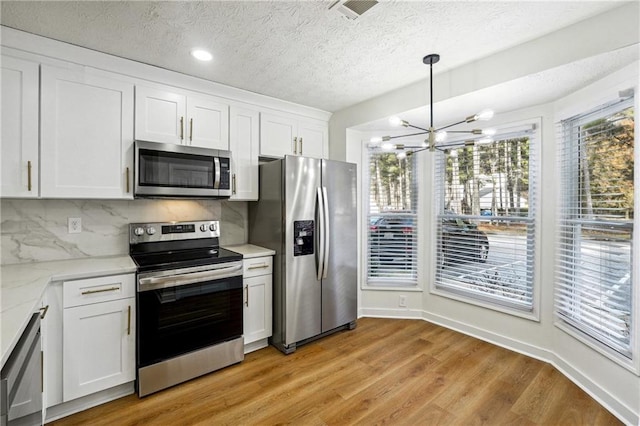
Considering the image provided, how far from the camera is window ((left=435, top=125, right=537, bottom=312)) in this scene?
9.36ft

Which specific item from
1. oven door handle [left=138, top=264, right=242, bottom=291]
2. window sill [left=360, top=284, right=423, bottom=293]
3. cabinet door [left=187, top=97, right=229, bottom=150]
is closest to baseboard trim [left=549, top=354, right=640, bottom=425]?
window sill [left=360, top=284, right=423, bottom=293]

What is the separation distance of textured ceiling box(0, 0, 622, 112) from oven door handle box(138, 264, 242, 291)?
5.56ft

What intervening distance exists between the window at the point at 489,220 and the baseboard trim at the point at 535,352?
1.05 feet

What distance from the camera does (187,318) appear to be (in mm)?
2320

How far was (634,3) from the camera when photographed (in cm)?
171

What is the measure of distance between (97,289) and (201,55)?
185cm

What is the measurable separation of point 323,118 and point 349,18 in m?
1.84

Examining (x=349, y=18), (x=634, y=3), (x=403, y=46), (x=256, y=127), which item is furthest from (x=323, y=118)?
(x=634, y=3)

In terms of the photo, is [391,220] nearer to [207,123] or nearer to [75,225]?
[207,123]

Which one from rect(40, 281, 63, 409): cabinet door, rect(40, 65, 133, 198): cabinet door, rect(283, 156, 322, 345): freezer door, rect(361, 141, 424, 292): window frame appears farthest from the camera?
rect(361, 141, 424, 292): window frame

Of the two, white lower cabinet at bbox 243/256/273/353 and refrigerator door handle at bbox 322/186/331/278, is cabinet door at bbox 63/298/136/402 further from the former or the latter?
refrigerator door handle at bbox 322/186/331/278

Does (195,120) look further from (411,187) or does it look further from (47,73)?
(411,187)

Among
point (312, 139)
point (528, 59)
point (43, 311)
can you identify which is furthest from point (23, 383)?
point (528, 59)

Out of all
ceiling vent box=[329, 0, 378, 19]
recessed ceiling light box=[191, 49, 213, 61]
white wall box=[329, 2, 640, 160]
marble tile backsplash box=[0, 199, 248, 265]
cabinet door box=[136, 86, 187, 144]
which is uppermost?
recessed ceiling light box=[191, 49, 213, 61]
